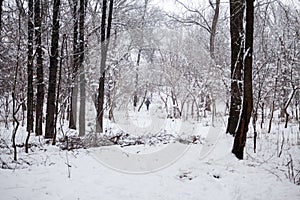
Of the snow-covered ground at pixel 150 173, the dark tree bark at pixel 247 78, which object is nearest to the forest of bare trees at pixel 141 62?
the dark tree bark at pixel 247 78

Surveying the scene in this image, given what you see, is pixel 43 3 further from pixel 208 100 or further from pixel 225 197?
pixel 208 100

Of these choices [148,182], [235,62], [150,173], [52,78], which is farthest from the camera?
[52,78]

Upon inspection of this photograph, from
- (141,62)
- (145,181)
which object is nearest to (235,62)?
(145,181)

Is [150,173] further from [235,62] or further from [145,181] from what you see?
[235,62]

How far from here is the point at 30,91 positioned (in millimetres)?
10828

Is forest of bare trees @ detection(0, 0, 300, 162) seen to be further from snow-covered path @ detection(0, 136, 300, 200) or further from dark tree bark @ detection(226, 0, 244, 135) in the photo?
snow-covered path @ detection(0, 136, 300, 200)

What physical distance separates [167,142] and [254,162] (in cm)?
320

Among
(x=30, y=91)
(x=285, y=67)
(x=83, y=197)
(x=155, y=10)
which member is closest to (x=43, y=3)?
(x=30, y=91)

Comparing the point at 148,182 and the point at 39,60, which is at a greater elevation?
the point at 39,60

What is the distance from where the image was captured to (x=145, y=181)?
5656 mm

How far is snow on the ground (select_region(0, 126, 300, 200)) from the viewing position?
16.2ft

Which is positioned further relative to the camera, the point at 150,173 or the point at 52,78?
the point at 52,78

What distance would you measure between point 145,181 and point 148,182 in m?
0.08

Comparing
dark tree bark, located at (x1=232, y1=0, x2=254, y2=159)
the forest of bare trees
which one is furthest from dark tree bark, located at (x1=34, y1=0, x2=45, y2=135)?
dark tree bark, located at (x1=232, y1=0, x2=254, y2=159)
